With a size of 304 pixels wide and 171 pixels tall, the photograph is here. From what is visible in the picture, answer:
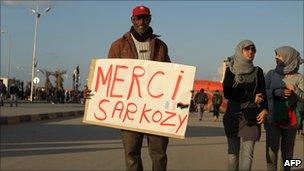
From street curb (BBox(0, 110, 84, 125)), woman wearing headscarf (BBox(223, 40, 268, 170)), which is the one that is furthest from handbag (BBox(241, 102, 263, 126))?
street curb (BBox(0, 110, 84, 125))

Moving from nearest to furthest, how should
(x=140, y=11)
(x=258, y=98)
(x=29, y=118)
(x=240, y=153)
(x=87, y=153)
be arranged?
(x=140, y=11) → (x=258, y=98) → (x=240, y=153) → (x=87, y=153) → (x=29, y=118)

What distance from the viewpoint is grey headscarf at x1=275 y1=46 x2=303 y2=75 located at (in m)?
8.00

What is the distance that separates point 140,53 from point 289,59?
251 centimetres

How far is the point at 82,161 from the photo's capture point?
10773 millimetres

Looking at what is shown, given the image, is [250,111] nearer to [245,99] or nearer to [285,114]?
[245,99]

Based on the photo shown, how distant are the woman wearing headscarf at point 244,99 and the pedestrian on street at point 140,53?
3.40 ft

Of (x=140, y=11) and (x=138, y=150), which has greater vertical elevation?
(x=140, y=11)

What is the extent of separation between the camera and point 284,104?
8.02 m

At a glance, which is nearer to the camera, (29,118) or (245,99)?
(245,99)

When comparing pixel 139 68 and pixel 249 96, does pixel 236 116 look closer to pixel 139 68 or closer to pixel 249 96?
pixel 249 96

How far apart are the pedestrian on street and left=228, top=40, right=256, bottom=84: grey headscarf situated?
1018mm

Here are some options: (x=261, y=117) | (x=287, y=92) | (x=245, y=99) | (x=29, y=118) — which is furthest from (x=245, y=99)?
(x=29, y=118)

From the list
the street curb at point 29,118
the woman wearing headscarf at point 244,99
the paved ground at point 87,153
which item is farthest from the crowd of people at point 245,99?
the street curb at point 29,118

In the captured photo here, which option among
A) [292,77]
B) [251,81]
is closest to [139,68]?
[251,81]
